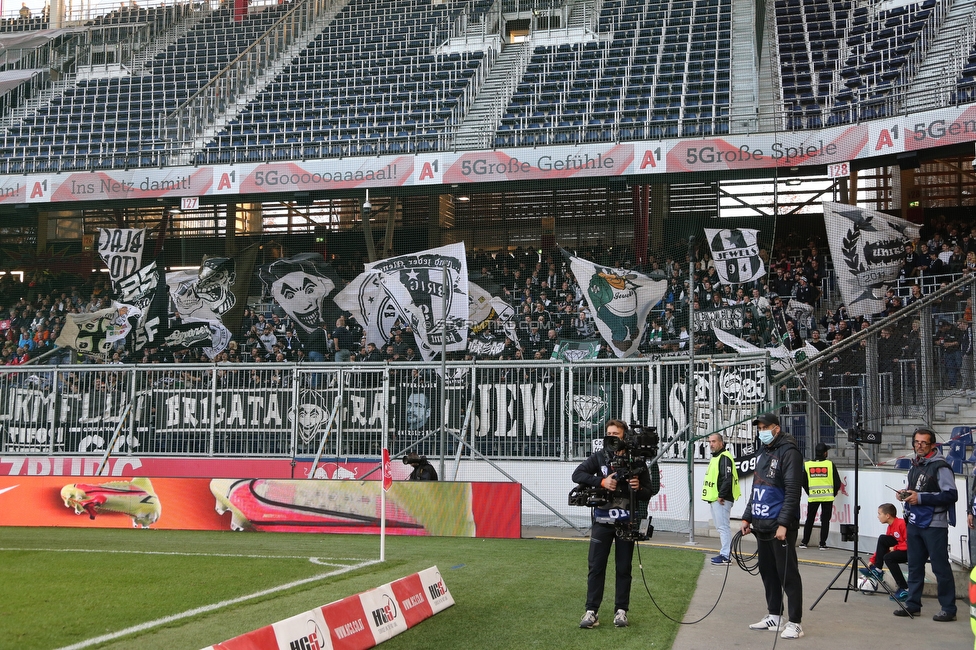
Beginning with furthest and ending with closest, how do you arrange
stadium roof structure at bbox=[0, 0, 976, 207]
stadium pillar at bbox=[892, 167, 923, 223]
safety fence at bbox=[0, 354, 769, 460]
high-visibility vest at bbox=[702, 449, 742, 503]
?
stadium pillar at bbox=[892, 167, 923, 223], stadium roof structure at bbox=[0, 0, 976, 207], safety fence at bbox=[0, 354, 769, 460], high-visibility vest at bbox=[702, 449, 742, 503]

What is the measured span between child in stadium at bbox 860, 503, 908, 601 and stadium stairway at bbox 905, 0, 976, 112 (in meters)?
12.9

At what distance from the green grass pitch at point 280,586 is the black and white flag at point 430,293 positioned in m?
6.76

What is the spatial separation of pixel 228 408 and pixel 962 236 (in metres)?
16.4

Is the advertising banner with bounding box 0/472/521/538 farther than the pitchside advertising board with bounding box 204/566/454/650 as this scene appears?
Yes

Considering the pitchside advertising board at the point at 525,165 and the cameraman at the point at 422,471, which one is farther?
the pitchside advertising board at the point at 525,165

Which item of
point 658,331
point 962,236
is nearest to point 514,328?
point 658,331

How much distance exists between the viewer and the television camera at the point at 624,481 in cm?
798

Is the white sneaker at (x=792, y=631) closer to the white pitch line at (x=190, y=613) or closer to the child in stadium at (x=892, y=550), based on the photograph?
the child in stadium at (x=892, y=550)

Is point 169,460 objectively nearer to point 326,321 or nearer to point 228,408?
point 228,408

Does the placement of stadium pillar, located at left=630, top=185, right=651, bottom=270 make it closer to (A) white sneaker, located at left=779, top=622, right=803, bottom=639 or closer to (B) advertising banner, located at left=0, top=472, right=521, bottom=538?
(B) advertising banner, located at left=0, top=472, right=521, bottom=538

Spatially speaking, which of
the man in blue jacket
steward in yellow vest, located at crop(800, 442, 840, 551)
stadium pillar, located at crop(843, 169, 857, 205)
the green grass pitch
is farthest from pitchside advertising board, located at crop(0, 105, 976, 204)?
the man in blue jacket

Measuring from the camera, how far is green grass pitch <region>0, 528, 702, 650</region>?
7.45 metres

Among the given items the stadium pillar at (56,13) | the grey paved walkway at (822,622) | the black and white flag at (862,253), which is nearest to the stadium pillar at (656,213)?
the black and white flag at (862,253)

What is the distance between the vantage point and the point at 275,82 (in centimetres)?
2923
